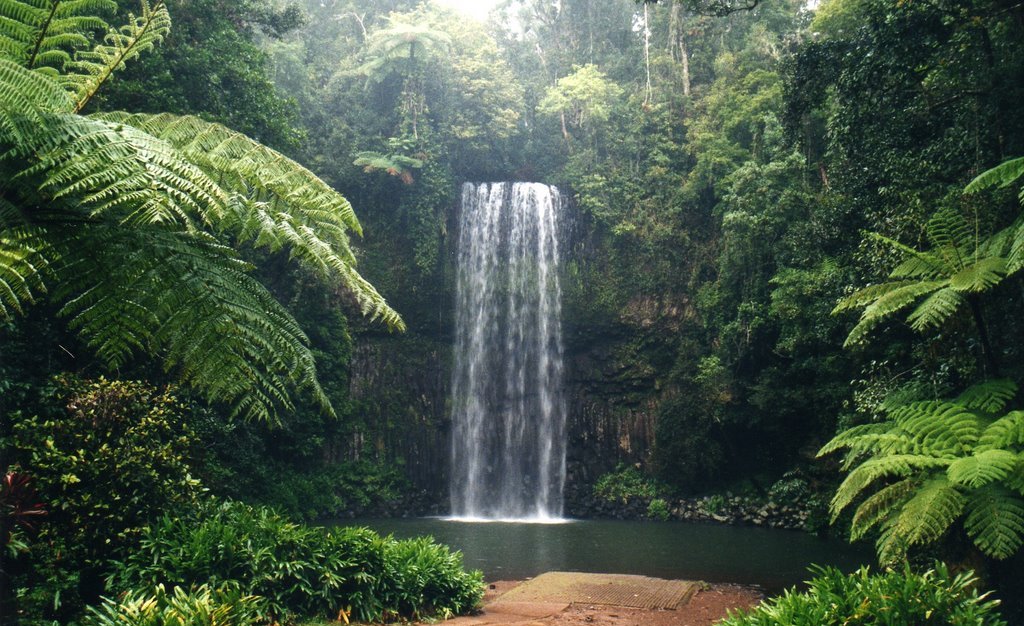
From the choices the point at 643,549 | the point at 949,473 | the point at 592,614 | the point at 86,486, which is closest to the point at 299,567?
the point at 86,486

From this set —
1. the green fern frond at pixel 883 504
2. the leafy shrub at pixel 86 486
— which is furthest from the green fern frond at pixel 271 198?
the green fern frond at pixel 883 504

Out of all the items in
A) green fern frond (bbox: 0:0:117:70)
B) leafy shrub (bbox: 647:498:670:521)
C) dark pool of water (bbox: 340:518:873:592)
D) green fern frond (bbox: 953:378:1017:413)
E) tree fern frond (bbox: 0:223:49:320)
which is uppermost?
green fern frond (bbox: 0:0:117:70)

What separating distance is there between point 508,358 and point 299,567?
1447 cm

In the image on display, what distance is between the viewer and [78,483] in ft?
21.0

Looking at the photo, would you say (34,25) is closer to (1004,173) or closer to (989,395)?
(1004,173)

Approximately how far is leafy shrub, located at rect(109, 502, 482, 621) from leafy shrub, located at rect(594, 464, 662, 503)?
1191 cm

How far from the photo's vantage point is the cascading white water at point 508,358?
782 inches

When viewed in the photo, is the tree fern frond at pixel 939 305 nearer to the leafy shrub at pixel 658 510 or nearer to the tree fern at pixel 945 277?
the tree fern at pixel 945 277

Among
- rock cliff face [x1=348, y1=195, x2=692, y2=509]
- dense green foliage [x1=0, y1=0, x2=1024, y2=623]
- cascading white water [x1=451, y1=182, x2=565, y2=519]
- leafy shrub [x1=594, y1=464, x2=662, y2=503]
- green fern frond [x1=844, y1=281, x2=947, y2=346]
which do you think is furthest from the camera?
rock cliff face [x1=348, y1=195, x2=692, y2=509]

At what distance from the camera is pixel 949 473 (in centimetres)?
559

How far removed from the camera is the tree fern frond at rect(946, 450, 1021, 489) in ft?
17.6

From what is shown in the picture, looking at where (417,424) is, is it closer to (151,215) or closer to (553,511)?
(553,511)

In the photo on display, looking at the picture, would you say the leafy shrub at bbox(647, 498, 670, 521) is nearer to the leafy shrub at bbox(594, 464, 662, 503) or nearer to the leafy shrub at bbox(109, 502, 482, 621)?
the leafy shrub at bbox(594, 464, 662, 503)

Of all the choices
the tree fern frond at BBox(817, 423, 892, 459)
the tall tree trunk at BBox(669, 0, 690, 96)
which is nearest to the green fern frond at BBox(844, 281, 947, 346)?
the tree fern frond at BBox(817, 423, 892, 459)
